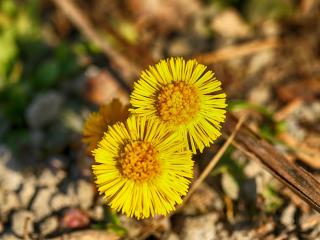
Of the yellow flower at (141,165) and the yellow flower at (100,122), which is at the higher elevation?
the yellow flower at (100,122)

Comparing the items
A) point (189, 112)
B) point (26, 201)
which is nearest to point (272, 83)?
point (189, 112)

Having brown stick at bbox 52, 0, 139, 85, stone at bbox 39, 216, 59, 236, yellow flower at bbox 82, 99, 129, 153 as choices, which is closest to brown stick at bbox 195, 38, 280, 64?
brown stick at bbox 52, 0, 139, 85

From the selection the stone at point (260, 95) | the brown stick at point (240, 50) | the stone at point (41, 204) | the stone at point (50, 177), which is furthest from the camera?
the brown stick at point (240, 50)

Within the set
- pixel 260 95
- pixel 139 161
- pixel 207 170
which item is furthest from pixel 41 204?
pixel 260 95

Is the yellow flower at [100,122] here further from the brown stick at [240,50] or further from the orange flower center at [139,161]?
the brown stick at [240,50]

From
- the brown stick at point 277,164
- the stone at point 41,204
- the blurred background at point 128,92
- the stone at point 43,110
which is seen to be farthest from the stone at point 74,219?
the brown stick at point 277,164

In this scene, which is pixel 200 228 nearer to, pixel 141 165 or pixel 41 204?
pixel 141 165

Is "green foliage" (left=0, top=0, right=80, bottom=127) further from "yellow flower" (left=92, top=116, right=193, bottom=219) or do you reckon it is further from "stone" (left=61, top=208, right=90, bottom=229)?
"yellow flower" (left=92, top=116, right=193, bottom=219)

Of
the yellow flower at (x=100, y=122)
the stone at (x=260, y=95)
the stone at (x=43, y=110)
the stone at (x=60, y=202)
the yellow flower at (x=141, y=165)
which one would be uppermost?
the stone at (x=43, y=110)
